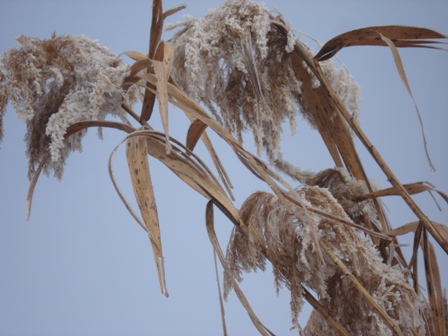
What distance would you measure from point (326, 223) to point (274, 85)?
254 mm

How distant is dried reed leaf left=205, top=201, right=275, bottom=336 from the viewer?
612 millimetres

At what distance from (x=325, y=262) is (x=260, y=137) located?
7.8 inches

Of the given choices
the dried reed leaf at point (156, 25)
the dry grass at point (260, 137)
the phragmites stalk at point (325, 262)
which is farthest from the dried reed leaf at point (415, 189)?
Result: the dried reed leaf at point (156, 25)

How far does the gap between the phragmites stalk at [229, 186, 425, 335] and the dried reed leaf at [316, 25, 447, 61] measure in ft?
0.69

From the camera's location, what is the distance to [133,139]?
59 centimetres

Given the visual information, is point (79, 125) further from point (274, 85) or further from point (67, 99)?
point (274, 85)

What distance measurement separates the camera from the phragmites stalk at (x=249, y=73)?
0.70 metres

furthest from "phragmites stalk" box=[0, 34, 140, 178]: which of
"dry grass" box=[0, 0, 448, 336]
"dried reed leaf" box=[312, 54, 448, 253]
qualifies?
"dried reed leaf" box=[312, 54, 448, 253]

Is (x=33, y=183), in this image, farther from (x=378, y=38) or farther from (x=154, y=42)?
(x=378, y=38)

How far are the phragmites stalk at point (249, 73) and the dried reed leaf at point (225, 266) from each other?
12 cm

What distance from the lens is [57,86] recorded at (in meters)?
0.68

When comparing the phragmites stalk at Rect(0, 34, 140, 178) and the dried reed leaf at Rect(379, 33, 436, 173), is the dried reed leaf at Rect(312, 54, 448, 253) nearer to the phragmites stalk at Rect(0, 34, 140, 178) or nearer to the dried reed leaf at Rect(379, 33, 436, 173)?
the dried reed leaf at Rect(379, 33, 436, 173)

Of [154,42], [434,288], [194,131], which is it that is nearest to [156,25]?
[154,42]

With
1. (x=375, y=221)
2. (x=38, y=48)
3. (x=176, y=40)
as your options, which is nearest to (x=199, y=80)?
(x=176, y=40)
